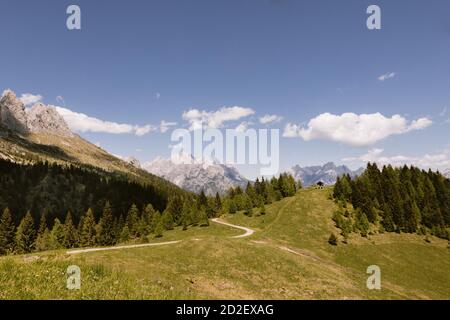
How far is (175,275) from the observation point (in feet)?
93.3

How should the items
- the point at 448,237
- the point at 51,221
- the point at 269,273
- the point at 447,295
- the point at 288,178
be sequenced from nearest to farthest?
the point at 269,273 → the point at 447,295 → the point at 448,237 → the point at 288,178 → the point at 51,221

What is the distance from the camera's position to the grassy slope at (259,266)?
496 inches

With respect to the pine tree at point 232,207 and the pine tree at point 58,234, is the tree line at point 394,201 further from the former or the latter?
the pine tree at point 58,234

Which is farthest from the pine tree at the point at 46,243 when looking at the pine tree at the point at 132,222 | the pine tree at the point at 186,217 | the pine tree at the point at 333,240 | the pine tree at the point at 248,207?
the pine tree at the point at 333,240

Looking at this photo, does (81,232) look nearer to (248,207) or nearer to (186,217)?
A: (186,217)

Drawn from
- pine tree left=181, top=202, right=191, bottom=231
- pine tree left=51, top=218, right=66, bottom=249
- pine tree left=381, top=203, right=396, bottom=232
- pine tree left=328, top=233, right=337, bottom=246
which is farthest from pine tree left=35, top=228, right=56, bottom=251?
pine tree left=381, top=203, right=396, bottom=232

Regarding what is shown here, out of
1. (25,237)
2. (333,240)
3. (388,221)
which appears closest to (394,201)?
(388,221)

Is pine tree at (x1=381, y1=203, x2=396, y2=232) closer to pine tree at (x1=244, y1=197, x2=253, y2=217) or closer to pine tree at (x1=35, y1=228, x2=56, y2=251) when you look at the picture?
pine tree at (x1=244, y1=197, x2=253, y2=217)

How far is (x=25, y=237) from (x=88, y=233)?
73.9 feet

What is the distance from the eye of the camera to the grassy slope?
496 inches

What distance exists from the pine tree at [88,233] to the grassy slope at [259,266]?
50.4 metres
